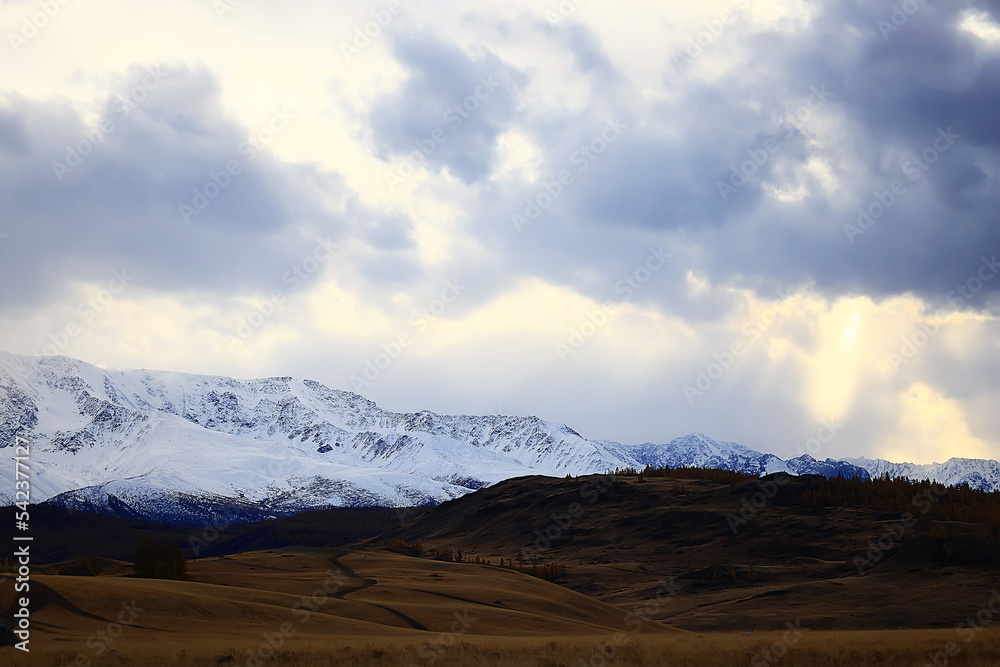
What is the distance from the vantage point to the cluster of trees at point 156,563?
32.0m

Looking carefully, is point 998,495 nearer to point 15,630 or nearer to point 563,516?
point 563,516

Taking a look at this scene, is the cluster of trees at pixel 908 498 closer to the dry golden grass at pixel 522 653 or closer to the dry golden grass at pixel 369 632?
the dry golden grass at pixel 369 632

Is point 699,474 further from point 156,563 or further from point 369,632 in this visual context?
point 369,632

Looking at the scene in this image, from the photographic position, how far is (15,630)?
20.2 m

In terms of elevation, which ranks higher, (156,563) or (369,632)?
(156,563)

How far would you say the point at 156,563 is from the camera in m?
32.1

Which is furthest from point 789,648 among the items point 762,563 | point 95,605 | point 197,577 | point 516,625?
point 762,563

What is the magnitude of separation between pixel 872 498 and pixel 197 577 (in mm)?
46096

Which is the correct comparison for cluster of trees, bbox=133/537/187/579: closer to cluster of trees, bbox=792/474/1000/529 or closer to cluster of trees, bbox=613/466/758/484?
cluster of trees, bbox=792/474/1000/529

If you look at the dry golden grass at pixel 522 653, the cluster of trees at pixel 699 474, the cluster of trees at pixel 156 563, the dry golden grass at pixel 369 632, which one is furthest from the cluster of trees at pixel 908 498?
the cluster of trees at pixel 156 563

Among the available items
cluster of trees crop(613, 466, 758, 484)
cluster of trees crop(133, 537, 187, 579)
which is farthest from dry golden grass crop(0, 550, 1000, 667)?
cluster of trees crop(613, 466, 758, 484)

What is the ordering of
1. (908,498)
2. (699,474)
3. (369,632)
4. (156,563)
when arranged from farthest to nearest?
1. (699,474)
2. (908,498)
3. (156,563)
4. (369,632)

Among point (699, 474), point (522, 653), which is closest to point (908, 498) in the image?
point (699, 474)

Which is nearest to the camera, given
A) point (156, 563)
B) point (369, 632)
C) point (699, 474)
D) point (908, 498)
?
point (369, 632)
